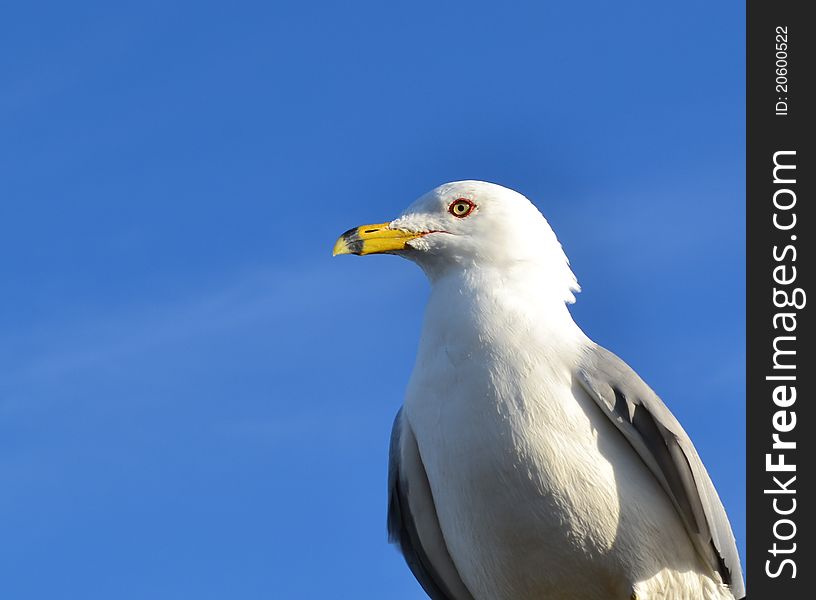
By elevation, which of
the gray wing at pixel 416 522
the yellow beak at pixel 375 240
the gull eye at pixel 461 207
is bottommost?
the gray wing at pixel 416 522

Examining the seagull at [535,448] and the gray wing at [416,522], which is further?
the gray wing at [416,522]

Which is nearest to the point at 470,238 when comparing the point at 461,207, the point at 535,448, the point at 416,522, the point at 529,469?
the point at 461,207

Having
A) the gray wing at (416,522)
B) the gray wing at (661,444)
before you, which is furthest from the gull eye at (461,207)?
the gray wing at (416,522)

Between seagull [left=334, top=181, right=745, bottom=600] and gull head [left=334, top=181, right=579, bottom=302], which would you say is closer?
seagull [left=334, top=181, right=745, bottom=600]

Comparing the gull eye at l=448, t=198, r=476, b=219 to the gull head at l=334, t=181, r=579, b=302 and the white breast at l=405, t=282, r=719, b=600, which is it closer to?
the gull head at l=334, t=181, r=579, b=302

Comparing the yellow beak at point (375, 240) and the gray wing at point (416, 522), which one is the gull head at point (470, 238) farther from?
the gray wing at point (416, 522)

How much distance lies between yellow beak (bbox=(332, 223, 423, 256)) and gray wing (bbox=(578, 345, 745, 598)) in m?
1.51

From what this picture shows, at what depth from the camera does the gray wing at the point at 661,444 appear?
7863 mm

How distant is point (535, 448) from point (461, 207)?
1908mm

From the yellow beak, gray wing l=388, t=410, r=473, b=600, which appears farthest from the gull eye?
gray wing l=388, t=410, r=473, b=600

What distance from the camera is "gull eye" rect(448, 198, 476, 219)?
8.57 m
